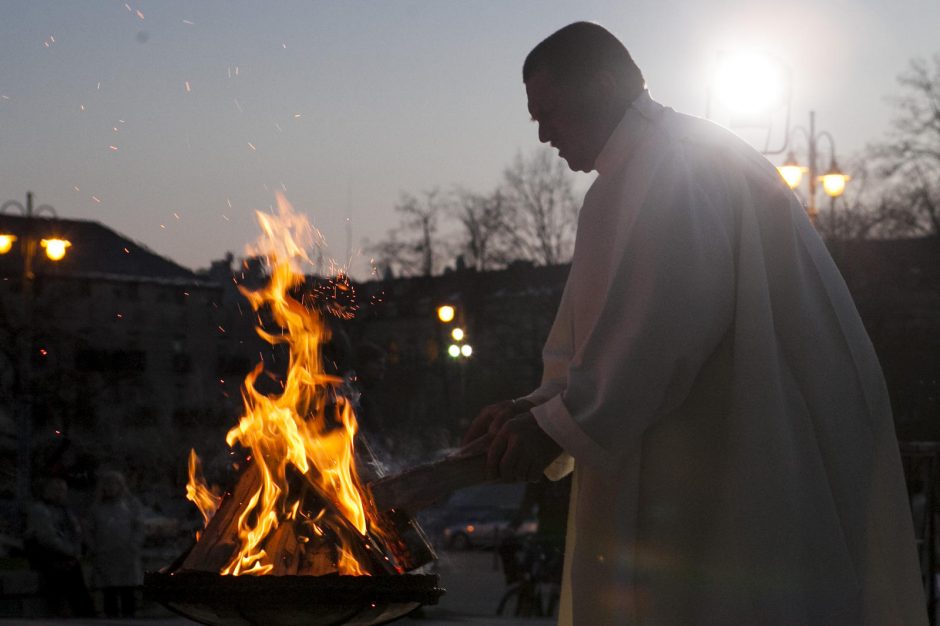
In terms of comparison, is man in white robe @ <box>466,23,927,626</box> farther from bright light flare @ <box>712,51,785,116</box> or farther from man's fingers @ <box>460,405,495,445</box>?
bright light flare @ <box>712,51,785,116</box>

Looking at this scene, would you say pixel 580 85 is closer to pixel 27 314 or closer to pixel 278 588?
pixel 278 588

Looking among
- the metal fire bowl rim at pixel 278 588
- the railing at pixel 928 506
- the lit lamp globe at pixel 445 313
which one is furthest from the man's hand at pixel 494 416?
the lit lamp globe at pixel 445 313

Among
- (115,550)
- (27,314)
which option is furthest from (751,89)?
(27,314)

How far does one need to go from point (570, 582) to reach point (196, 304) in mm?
63700

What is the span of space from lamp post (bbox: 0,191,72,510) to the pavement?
6939mm

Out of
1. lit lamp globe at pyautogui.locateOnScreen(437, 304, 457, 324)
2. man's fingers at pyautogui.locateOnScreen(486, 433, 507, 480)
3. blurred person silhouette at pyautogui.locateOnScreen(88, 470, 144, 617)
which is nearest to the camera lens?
man's fingers at pyautogui.locateOnScreen(486, 433, 507, 480)

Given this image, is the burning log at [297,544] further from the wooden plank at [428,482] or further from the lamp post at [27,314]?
the lamp post at [27,314]

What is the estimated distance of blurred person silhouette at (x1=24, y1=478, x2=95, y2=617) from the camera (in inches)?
455

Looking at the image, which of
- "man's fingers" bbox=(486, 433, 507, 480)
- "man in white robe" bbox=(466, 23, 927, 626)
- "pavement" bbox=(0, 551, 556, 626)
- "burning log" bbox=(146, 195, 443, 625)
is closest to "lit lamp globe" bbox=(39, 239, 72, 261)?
"pavement" bbox=(0, 551, 556, 626)

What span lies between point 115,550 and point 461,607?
18.5 ft

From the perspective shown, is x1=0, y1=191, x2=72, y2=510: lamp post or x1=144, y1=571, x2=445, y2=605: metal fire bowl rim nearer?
x1=144, y1=571, x2=445, y2=605: metal fire bowl rim

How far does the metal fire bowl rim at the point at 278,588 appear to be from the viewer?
3229 millimetres

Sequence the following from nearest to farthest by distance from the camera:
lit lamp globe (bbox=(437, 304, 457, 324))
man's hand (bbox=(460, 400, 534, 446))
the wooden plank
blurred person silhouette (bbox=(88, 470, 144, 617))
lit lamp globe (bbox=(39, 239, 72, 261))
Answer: the wooden plank < man's hand (bbox=(460, 400, 534, 446)) < blurred person silhouette (bbox=(88, 470, 144, 617)) < lit lamp globe (bbox=(39, 239, 72, 261)) < lit lamp globe (bbox=(437, 304, 457, 324))

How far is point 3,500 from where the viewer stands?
2953cm
